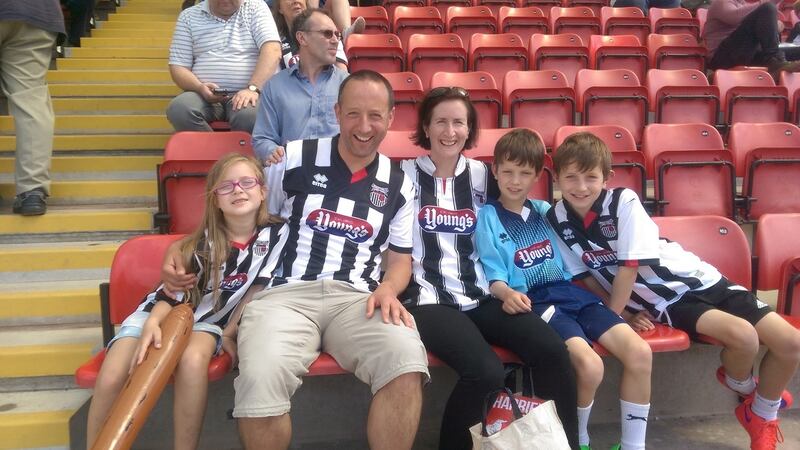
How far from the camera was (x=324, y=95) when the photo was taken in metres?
3.01

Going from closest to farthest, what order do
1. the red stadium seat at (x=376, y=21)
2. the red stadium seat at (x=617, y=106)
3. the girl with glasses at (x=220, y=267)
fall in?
1. the girl with glasses at (x=220, y=267)
2. the red stadium seat at (x=617, y=106)
3. the red stadium seat at (x=376, y=21)

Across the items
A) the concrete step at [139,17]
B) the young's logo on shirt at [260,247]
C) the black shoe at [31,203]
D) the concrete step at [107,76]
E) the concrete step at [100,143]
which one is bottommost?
the young's logo on shirt at [260,247]

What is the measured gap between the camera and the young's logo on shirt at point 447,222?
7.94 ft

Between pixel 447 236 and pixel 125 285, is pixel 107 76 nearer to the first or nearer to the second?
pixel 125 285

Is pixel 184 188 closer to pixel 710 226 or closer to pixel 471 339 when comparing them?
pixel 471 339

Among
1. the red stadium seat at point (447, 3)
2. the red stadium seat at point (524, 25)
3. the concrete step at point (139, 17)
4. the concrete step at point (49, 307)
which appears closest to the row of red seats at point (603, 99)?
the red stadium seat at point (524, 25)

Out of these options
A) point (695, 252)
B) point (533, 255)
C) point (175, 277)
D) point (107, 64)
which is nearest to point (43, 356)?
point (175, 277)

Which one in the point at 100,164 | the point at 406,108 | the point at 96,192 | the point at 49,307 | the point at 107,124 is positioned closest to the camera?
the point at 49,307

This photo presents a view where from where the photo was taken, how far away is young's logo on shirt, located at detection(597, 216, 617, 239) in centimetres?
241

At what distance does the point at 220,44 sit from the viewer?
369 centimetres

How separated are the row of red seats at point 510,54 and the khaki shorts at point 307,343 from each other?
3.35 metres

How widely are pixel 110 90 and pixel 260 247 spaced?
12.0 feet

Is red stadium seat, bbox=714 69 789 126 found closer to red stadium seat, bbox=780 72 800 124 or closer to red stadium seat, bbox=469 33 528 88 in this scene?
red stadium seat, bbox=780 72 800 124

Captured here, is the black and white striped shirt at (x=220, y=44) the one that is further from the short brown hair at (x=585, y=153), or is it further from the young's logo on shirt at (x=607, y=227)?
the young's logo on shirt at (x=607, y=227)
